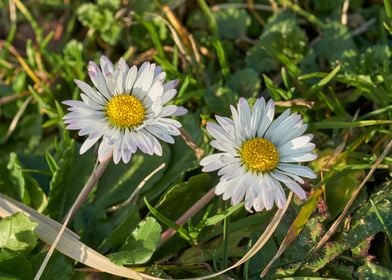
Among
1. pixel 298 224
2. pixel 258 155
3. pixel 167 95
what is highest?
pixel 167 95

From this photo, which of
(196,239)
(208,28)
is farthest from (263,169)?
A: (208,28)

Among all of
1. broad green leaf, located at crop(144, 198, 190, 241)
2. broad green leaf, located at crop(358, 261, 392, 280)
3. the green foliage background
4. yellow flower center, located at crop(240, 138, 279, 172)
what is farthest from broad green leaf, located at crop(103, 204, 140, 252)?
broad green leaf, located at crop(358, 261, 392, 280)

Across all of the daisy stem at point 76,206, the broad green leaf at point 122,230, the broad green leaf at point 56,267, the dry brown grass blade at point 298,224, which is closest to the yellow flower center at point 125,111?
the daisy stem at point 76,206

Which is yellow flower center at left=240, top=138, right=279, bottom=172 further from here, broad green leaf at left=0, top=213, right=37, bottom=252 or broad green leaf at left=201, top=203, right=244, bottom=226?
broad green leaf at left=0, top=213, right=37, bottom=252

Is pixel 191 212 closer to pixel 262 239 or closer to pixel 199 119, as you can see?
pixel 262 239

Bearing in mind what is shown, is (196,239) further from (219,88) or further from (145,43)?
(145,43)

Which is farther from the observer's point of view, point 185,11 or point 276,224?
point 185,11

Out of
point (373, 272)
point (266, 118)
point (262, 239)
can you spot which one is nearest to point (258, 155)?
point (266, 118)
